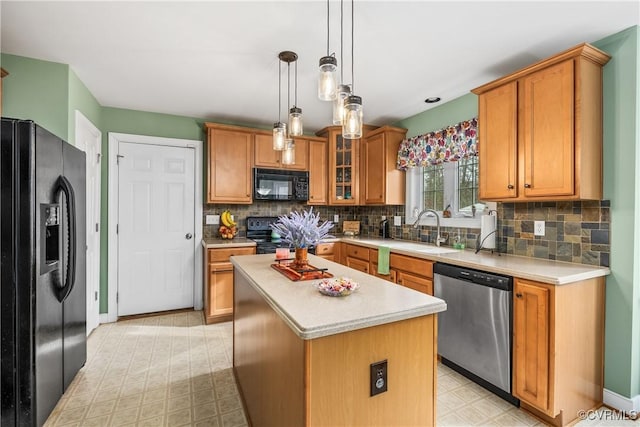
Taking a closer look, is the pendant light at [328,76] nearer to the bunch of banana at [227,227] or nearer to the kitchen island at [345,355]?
the kitchen island at [345,355]

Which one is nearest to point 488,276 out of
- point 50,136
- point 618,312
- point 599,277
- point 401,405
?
point 599,277

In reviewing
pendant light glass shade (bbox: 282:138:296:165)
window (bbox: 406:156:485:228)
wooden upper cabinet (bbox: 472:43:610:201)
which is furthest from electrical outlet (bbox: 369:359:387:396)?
window (bbox: 406:156:485:228)

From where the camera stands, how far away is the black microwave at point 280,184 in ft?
12.7

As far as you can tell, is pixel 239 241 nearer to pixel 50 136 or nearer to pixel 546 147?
pixel 50 136

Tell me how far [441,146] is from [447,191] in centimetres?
49

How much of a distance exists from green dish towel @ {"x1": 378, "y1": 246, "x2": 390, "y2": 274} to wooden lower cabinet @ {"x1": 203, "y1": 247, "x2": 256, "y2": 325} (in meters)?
1.44

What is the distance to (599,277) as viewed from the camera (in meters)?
1.98

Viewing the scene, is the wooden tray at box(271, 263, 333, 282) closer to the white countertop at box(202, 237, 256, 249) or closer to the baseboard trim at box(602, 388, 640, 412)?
the white countertop at box(202, 237, 256, 249)

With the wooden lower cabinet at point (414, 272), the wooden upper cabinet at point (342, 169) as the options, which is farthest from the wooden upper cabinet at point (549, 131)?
the wooden upper cabinet at point (342, 169)

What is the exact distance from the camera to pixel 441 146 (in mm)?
3246

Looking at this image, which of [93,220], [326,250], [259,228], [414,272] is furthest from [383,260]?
[93,220]

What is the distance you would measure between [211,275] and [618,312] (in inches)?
132

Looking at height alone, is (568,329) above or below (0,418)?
above

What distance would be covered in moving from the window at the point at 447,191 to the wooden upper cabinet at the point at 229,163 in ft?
6.51
